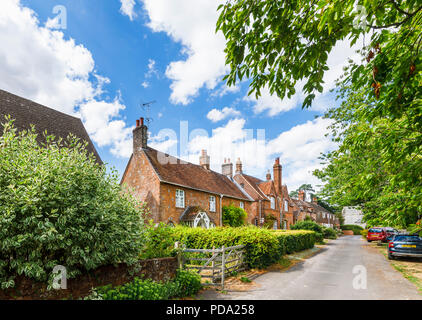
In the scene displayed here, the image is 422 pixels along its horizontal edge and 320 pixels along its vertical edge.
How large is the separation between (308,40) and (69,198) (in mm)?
5440

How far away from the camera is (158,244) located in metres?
9.12

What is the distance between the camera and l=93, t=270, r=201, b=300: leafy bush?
6.15 metres

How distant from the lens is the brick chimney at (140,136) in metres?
23.2

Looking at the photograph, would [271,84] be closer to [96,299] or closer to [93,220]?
[93,220]

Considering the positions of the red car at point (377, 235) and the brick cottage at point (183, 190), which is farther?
the red car at point (377, 235)

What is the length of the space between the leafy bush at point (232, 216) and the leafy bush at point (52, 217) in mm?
→ 22595

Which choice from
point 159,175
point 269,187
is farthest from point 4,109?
point 269,187

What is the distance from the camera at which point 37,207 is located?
5.15m

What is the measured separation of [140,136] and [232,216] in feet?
43.9

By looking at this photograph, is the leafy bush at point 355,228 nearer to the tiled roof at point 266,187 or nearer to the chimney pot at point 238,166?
the tiled roof at point 266,187

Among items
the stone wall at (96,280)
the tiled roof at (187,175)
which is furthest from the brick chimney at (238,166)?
the stone wall at (96,280)

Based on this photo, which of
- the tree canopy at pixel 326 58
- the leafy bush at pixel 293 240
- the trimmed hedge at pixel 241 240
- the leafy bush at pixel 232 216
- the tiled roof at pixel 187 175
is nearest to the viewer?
the tree canopy at pixel 326 58

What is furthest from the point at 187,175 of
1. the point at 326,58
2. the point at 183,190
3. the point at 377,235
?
the point at 377,235

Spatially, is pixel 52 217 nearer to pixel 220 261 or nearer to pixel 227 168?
pixel 220 261
